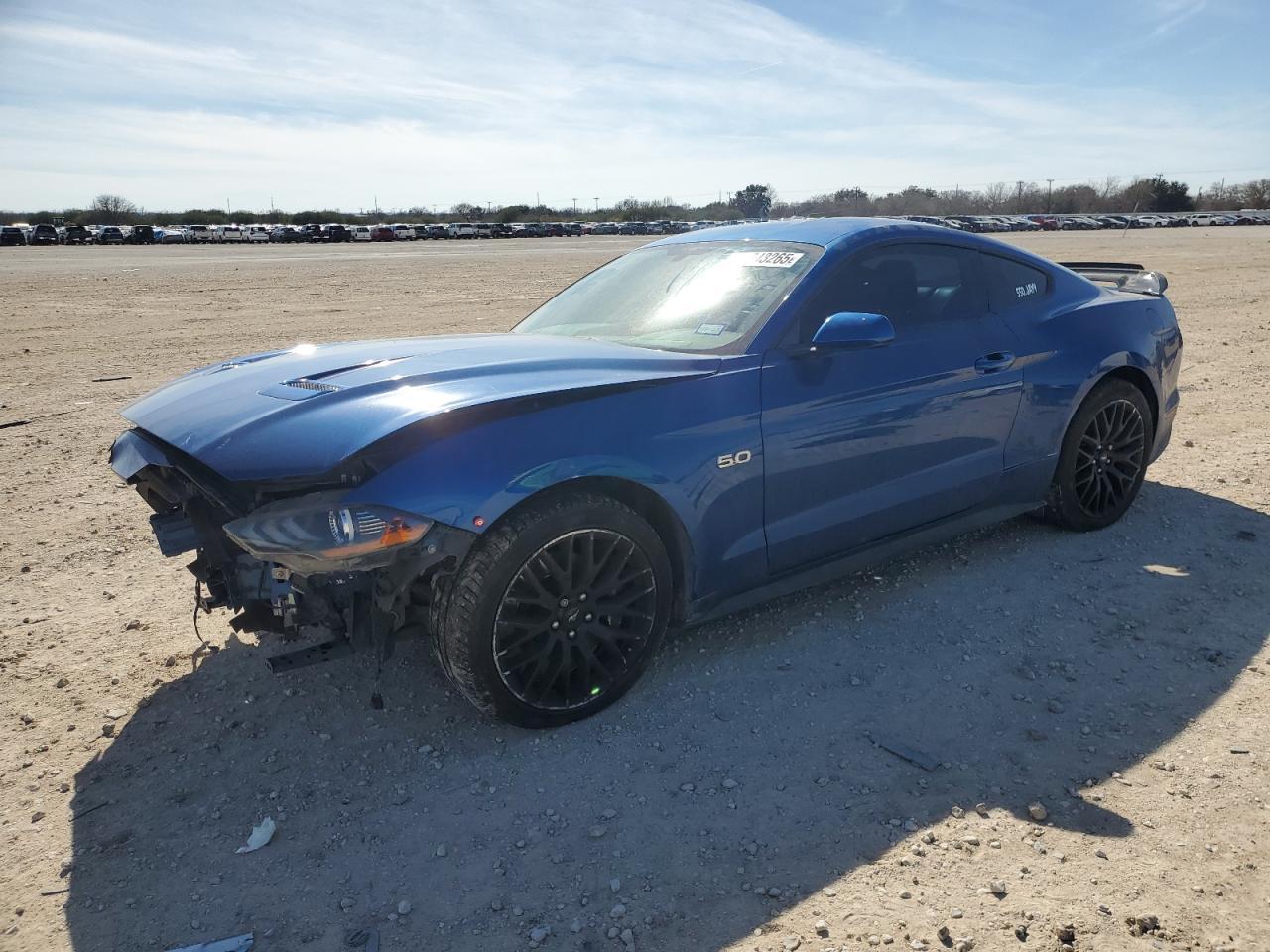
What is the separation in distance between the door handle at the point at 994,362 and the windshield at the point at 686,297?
3.12 feet

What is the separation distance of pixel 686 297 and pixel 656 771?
192 centimetres

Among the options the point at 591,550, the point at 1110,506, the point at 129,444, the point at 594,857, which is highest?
the point at 129,444

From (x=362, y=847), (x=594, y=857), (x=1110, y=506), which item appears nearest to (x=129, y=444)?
(x=362, y=847)

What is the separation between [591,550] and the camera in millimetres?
2916

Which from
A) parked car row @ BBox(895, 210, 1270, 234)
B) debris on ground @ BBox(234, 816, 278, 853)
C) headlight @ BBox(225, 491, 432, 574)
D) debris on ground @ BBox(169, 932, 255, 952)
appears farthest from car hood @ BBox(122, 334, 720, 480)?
parked car row @ BBox(895, 210, 1270, 234)

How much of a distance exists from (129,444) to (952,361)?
3.21 metres

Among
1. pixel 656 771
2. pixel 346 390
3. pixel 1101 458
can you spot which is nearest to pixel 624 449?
pixel 346 390

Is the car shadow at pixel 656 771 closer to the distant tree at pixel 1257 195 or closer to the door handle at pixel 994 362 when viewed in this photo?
the door handle at pixel 994 362

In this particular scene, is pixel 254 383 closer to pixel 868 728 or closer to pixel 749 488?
pixel 749 488

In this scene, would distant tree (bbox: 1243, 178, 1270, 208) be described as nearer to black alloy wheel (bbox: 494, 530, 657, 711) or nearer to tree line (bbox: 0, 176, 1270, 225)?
tree line (bbox: 0, 176, 1270, 225)

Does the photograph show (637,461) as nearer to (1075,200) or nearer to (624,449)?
(624,449)

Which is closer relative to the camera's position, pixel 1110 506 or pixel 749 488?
pixel 749 488

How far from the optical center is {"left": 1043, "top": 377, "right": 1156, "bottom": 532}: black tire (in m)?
4.47

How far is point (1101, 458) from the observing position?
4.59 metres
